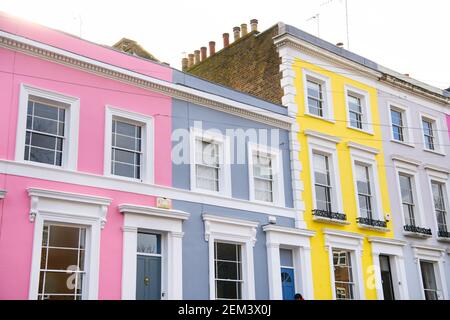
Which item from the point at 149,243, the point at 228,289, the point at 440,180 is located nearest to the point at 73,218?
the point at 149,243

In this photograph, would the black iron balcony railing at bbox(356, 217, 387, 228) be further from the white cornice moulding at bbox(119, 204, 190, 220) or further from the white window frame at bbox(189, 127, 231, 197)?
the white cornice moulding at bbox(119, 204, 190, 220)

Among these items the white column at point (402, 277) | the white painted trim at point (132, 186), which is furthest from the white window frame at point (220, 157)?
the white column at point (402, 277)

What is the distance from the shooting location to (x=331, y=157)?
20.7 meters

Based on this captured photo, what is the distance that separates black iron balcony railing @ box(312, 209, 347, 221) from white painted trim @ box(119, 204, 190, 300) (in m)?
5.28

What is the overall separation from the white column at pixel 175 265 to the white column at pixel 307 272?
4568 millimetres

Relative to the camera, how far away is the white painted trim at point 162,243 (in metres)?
14.4

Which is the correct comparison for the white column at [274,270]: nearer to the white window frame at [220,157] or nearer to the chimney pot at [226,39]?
the white window frame at [220,157]

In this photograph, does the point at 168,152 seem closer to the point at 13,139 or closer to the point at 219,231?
the point at 219,231

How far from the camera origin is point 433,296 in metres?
22.3

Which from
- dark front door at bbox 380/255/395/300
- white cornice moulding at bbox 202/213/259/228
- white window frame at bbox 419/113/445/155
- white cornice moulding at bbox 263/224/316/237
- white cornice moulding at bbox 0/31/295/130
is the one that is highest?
white window frame at bbox 419/113/445/155

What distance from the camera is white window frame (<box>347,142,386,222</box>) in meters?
21.4

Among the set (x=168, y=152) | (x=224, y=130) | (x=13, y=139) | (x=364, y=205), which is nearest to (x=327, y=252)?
(x=364, y=205)

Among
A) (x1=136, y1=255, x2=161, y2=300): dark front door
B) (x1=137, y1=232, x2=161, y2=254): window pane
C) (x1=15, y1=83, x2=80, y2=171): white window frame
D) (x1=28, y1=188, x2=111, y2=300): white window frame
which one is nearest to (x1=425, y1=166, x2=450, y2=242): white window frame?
(x1=137, y1=232, x2=161, y2=254): window pane

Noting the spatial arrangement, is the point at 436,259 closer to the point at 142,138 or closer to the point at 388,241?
the point at 388,241
